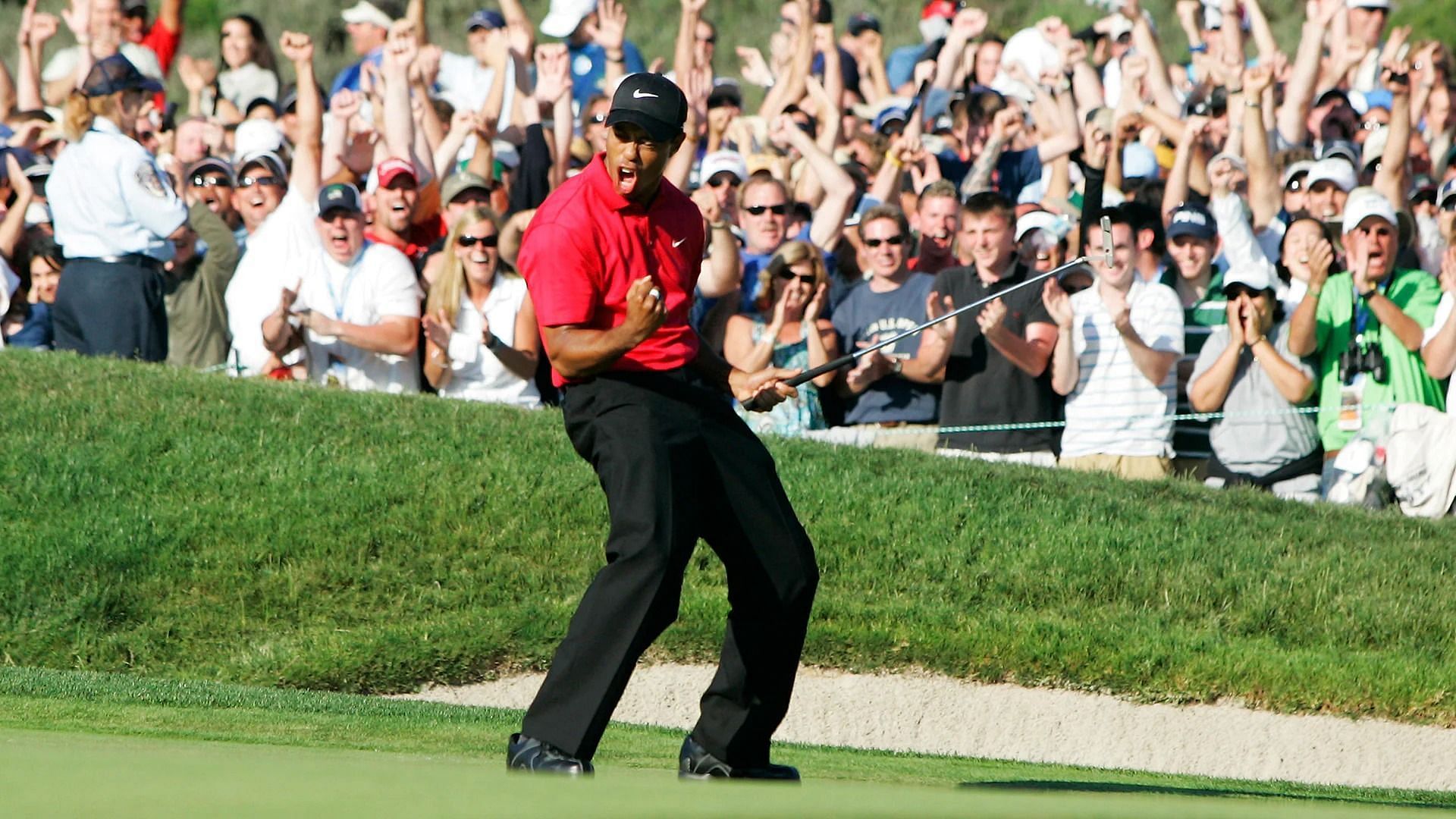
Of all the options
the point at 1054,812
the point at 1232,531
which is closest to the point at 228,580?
the point at 1232,531

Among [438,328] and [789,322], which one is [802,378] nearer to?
[789,322]

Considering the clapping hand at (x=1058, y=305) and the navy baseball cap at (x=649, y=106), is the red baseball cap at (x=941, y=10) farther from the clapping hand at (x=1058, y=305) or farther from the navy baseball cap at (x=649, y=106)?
the navy baseball cap at (x=649, y=106)

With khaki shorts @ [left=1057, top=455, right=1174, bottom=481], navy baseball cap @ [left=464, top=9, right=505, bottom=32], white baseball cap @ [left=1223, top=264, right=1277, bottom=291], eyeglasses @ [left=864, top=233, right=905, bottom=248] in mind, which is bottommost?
khaki shorts @ [left=1057, top=455, right=1174, bottom=481]

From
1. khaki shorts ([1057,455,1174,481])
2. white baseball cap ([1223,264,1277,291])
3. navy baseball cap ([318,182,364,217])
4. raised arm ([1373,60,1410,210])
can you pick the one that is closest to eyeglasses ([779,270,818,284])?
khaki shorts ([1057,455,1174,481])

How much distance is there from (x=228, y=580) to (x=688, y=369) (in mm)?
4802

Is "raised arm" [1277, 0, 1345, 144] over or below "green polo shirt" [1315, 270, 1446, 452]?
over

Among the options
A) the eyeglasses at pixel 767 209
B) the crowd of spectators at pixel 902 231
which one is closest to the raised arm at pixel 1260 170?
the crowd of spectators at pixel 902 231

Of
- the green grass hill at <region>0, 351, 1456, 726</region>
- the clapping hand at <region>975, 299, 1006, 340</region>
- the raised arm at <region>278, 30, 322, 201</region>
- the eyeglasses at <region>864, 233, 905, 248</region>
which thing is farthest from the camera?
the raised arm at <region>278, 30, 322, 201</region>

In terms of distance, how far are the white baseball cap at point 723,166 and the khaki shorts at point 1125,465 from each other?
2.96 meters

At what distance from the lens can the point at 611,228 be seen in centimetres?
609

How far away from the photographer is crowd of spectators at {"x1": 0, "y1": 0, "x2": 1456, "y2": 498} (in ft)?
37.8

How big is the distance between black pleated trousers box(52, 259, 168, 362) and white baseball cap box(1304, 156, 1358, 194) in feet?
23.7

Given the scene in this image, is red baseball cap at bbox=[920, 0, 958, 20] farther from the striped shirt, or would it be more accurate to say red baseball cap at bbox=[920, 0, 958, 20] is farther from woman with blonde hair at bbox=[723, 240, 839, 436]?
the striped shirt

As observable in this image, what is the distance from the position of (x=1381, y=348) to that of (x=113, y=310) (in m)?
7.57
